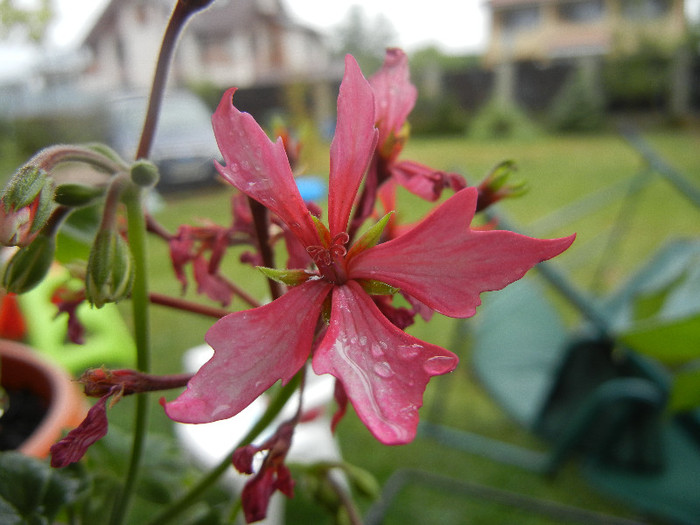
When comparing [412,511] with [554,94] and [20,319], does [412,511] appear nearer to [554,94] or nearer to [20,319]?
[20,319]

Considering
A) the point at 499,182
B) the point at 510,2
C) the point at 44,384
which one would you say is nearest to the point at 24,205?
the point at 499,182

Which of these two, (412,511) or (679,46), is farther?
(679,46)

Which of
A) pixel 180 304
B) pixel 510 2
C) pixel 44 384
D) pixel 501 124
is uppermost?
pixel 510 2

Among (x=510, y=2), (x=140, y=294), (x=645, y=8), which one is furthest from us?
(x=510, y=2)

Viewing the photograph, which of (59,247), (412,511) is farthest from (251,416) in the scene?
(59,247)

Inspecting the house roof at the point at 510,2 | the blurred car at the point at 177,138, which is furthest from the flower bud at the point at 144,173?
the house roof at the point at 510,2

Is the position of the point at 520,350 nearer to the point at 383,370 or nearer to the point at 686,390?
the point at 686,390

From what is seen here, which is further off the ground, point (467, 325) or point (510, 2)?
point (510, 2)
